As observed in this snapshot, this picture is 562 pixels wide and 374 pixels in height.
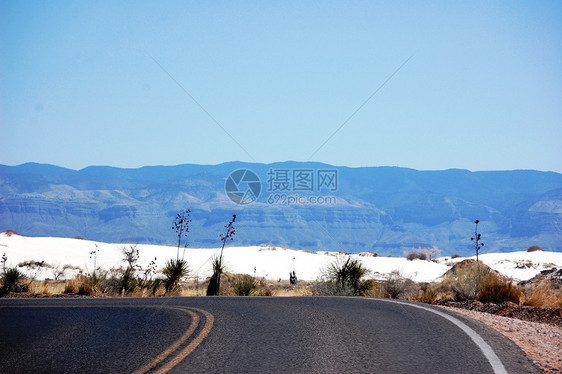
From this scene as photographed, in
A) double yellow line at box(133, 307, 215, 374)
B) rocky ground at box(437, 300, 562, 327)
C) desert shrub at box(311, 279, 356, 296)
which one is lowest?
double yellow line at box(133, 307, 215, 374)

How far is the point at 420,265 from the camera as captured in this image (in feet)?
170

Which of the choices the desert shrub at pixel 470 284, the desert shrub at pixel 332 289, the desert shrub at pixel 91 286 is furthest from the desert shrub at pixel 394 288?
the desert shrub at pixel 91 286

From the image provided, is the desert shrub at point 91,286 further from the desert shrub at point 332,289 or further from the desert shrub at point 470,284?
the desert shrub at point 470,284

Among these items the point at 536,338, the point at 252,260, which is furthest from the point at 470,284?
the point at 252,260

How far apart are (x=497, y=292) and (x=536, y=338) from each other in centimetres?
639

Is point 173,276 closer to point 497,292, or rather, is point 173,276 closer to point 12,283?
point 12,283

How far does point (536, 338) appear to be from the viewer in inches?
348

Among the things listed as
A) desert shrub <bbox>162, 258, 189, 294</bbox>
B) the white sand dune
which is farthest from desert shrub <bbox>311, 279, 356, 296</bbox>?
the white sand dune

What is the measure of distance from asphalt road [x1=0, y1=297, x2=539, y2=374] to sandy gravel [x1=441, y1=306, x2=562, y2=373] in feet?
0.64

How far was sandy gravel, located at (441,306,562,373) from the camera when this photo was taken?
714 centimetres

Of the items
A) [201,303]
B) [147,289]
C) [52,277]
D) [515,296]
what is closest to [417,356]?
[201,303]

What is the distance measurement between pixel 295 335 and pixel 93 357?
9.23ft

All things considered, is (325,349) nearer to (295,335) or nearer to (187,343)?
(295,335)

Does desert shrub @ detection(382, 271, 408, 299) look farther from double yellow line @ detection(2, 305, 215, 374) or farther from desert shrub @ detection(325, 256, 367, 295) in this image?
double yellow line @ detection(2, 305, 215, 374)
